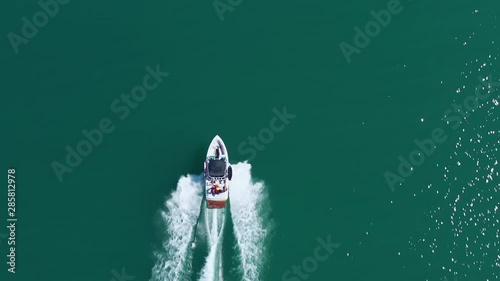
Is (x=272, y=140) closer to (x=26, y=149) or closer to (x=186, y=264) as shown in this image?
(x=186, y=264)

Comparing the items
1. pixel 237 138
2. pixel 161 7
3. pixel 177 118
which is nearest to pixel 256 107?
pixel 237 138

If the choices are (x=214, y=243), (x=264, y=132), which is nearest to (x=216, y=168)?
(x=264, y=132)

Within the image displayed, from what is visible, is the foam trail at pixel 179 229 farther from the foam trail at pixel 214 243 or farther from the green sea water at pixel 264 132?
the foam trail at pixel 214 243

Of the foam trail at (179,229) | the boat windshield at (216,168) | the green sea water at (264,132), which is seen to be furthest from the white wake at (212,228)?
the boat windshield at (216,168)

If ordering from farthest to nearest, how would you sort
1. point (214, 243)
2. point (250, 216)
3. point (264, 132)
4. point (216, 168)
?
point (264, 132) → point (250, 216) → point (214, 243) → point (216, 168)

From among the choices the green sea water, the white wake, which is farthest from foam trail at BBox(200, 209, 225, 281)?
the green sea water

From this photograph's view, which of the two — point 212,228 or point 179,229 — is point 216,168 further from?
point 179,229
